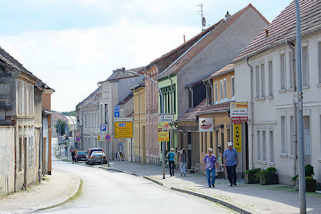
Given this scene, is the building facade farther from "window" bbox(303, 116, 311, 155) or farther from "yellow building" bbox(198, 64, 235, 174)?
"window" bbox(303, 116, 311, 155)

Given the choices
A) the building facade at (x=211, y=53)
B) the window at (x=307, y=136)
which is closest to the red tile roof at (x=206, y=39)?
A: the building facade at (x=211, y=53)

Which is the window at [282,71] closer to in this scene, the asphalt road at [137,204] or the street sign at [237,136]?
the street sign at [237,136]

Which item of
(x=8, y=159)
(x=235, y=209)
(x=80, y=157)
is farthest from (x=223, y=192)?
(x=80, y=157)

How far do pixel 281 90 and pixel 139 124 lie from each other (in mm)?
41436

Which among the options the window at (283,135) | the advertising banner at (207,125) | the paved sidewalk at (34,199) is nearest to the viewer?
the paved sidewalk at (34,199)

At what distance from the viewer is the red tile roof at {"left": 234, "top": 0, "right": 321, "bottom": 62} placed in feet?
76.8

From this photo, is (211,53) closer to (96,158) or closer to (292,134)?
(292,134)

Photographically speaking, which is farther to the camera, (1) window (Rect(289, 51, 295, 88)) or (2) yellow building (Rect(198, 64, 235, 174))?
(2) yellow building (Rect(198, 64, 235, 174))

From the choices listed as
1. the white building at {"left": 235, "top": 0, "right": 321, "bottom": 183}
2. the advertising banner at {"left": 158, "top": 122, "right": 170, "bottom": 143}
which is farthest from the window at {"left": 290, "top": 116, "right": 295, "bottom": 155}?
the advertising banner at {"left": 158, "top": 122, "right": 170, "bottom": 143}

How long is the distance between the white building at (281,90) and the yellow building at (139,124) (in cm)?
3257

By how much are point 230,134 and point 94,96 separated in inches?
2510

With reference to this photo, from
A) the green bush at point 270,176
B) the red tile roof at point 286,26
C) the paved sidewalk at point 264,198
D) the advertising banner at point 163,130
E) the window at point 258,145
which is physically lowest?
the paved sidewalk at point 264,198

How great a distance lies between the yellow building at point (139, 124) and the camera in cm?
6544

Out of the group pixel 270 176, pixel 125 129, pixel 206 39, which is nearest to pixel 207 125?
pixel 270 176
